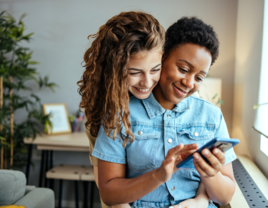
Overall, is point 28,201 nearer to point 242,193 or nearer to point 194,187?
point 194,187

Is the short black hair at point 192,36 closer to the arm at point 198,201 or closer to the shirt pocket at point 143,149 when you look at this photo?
the shirt pocket at point 143,149

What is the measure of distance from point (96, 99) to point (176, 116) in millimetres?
333

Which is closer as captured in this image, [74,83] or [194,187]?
[194,187]

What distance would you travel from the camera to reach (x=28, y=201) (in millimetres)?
1400

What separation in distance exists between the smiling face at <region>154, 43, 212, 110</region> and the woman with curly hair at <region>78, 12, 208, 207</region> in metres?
0.04

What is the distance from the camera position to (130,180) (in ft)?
2.91

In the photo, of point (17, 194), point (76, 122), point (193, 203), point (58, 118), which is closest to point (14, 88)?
point (58, 118)

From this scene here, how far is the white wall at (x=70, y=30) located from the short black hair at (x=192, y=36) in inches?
71.8

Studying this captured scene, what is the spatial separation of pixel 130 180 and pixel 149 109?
291 millimetres

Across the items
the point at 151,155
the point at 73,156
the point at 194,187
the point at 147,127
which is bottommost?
the point at 73,156

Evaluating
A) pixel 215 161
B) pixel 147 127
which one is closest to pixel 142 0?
pixel 147 127

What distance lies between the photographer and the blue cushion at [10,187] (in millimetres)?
1370

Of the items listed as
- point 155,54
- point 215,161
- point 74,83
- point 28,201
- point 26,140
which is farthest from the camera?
point 74,83

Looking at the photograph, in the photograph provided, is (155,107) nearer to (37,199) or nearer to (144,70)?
(144,70)
